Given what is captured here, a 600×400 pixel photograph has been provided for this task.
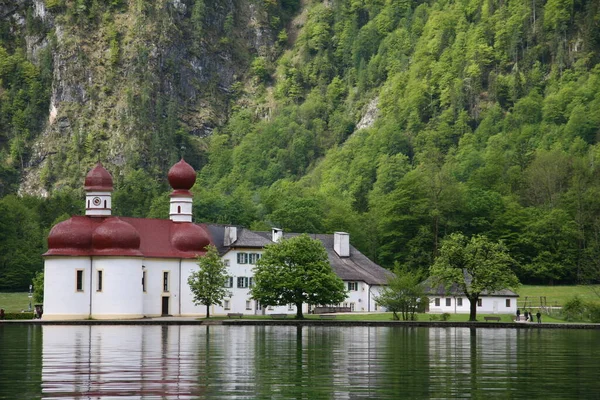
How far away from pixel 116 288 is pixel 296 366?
217 feet

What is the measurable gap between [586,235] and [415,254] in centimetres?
1949

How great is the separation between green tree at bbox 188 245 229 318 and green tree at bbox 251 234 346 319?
278 inches

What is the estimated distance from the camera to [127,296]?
121938mm

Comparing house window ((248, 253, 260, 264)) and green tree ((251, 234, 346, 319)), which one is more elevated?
house window ((248, 253, 260, 264))

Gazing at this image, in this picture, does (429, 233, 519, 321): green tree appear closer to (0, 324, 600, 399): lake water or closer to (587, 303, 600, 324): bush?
(587, 303, 600, 324): bush

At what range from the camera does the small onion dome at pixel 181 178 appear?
133375 mm

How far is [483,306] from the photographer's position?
13200cm

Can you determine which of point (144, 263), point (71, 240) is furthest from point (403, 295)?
point (71, 240)

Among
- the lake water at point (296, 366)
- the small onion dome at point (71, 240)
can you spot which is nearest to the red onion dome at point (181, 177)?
the small onion dome at point (71, 240)

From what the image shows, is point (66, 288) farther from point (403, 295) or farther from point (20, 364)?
point (20, 364)

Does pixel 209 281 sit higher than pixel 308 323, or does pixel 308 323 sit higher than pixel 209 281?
pixel 209 281

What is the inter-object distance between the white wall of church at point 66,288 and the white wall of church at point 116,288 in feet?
2.27

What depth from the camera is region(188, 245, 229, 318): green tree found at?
120 metres

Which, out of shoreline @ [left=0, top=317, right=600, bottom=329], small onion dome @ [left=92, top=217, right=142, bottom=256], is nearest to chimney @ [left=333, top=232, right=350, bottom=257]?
small onion dome @ [left=92, top=217, right=142, bottom=256]
